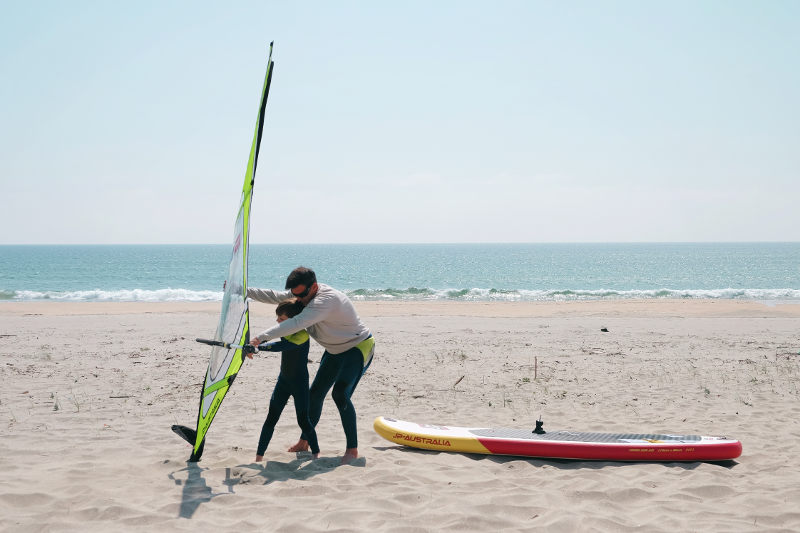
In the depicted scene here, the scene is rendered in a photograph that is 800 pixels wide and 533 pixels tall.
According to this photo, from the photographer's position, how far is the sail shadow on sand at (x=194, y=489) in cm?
381

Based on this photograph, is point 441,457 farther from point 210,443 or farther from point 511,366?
point 511,366

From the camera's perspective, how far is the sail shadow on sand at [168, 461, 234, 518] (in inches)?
150

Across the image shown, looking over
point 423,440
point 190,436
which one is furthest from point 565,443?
point 190,436

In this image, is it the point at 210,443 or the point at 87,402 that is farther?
the point at 87,402

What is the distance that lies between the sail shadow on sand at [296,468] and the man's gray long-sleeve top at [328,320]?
0.90 meters

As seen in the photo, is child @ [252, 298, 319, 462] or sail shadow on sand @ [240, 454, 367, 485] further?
child @ [252, 298, 319, 462]

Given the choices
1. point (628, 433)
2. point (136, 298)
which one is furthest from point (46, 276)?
point (628, 433)

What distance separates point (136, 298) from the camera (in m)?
32.4

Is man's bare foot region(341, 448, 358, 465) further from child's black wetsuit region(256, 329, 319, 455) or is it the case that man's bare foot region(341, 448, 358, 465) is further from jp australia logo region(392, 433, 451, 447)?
jp australia logo region(392, 433, 451, 447)

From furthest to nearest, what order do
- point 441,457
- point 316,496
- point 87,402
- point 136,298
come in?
point 136,298 → point 87,402 → point 441,457 → point 316,496

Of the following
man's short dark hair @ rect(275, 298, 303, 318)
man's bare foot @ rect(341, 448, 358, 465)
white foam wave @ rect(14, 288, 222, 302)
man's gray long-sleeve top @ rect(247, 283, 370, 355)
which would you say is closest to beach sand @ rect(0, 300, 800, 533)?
man's bare foot @ rect(341, 448, 358, 465)

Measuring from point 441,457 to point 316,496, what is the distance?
4.45 ft

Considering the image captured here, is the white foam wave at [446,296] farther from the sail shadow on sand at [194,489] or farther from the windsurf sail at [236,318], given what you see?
the windsurf sail at [236,318]

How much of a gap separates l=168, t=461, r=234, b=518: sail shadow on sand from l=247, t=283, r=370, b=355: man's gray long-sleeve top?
1.16 m
